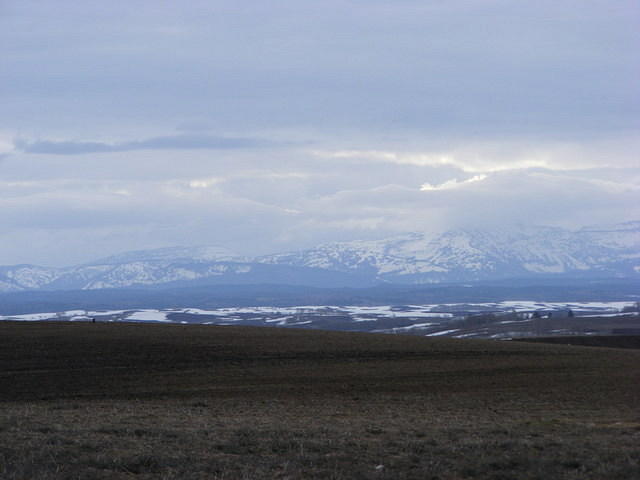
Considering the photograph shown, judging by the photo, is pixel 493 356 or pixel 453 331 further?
pixel 453 331

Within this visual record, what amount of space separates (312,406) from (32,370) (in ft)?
63.6

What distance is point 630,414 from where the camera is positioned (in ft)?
76.0

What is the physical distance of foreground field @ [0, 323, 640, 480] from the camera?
1341 centimetres

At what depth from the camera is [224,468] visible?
43.3 feet

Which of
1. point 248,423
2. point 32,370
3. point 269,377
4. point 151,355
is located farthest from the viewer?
point 151,355

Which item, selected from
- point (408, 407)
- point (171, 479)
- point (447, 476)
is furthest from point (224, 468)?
point (408, 407)

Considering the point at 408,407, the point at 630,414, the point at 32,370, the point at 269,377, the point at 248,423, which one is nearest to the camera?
the point at 248,423

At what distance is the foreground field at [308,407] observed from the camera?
13414 mm

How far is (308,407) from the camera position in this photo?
26.1 meters

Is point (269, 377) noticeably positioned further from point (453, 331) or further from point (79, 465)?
point (453, 331)

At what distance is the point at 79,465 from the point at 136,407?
1281 centimetres

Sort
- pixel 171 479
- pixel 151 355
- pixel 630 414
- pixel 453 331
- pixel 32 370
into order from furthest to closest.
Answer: pixel 453 331 → pixel 151 355 → pixel 32 370 → pixel 630 414 → pixel 171 479

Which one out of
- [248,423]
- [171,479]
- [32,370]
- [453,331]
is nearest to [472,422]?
[248,423]

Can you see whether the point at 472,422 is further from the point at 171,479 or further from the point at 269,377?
the point at 269,377
